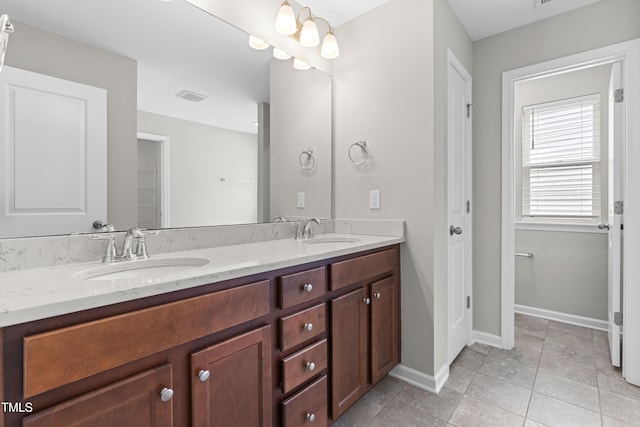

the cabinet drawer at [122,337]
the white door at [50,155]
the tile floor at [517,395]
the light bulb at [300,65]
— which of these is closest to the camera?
the cabinet drawer at [122,337]

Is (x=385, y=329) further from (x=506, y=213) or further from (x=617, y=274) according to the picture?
(x=617, y=274)

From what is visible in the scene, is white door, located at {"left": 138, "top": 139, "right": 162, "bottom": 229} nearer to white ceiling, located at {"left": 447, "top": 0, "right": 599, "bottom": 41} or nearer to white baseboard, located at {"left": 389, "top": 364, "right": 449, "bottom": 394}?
white baseboard, located at {"left": 389, "top": 364, "right": 449, "bottom": 394}

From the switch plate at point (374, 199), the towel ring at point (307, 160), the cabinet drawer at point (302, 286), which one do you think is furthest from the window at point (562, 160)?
the cabinet drawer at point (302, 286)

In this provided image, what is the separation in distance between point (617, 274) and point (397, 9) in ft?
7.08

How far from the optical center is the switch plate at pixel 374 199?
2.04m

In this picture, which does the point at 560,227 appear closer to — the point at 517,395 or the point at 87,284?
the point at 517,395

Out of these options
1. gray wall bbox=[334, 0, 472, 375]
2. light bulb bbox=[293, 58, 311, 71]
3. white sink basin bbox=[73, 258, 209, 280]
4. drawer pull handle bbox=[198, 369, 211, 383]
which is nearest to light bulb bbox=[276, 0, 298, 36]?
light bulb bbox=[293, 58, 311, 71]

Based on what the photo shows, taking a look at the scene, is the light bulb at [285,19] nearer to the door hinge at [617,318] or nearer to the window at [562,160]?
the window at [562,160]

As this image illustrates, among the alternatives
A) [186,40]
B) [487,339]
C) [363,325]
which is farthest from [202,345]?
[487,339]

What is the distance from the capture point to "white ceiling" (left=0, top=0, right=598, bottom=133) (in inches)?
45.7

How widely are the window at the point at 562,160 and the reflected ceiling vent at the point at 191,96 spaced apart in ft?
9.76

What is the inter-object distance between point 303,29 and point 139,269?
157 centimetres

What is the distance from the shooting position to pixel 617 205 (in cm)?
196

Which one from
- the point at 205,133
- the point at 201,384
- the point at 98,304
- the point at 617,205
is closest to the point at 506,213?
the point at 617,205
